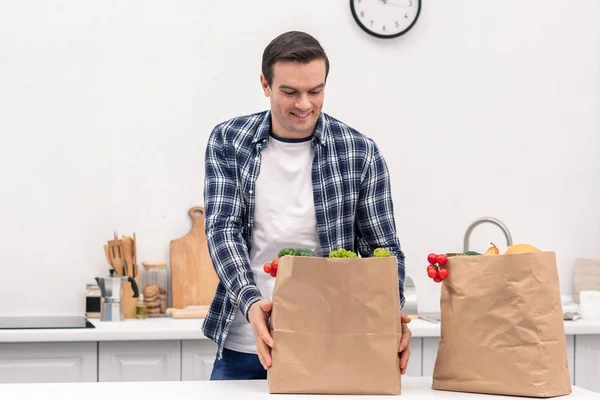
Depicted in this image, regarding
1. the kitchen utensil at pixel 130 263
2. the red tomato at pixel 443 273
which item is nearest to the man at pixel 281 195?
the red tomato at pixel 443 273

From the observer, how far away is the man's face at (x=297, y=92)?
1674mm

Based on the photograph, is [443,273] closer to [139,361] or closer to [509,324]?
[509,324]

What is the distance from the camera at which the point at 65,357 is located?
273 cm

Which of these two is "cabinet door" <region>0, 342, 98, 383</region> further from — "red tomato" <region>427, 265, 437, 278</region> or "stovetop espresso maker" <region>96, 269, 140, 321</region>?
"red tomato" <region>427, 265, 437, 278</region>

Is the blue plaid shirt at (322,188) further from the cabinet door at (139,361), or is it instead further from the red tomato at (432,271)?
the cabinet door at (139,361)

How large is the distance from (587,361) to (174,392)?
195 centimetres

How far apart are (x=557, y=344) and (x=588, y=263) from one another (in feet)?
6.77

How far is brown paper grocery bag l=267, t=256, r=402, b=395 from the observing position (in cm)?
145

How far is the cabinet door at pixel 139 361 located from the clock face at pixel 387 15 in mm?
1522

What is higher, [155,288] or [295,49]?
[295,49]

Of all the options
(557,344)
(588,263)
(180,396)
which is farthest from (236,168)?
(588,263)

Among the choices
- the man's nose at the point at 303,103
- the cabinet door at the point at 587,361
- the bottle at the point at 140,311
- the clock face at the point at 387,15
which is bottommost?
the cabinet door at the point at 587,361

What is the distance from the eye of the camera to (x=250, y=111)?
3287 mm

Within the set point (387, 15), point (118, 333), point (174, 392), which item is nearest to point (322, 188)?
point (174, 392)
